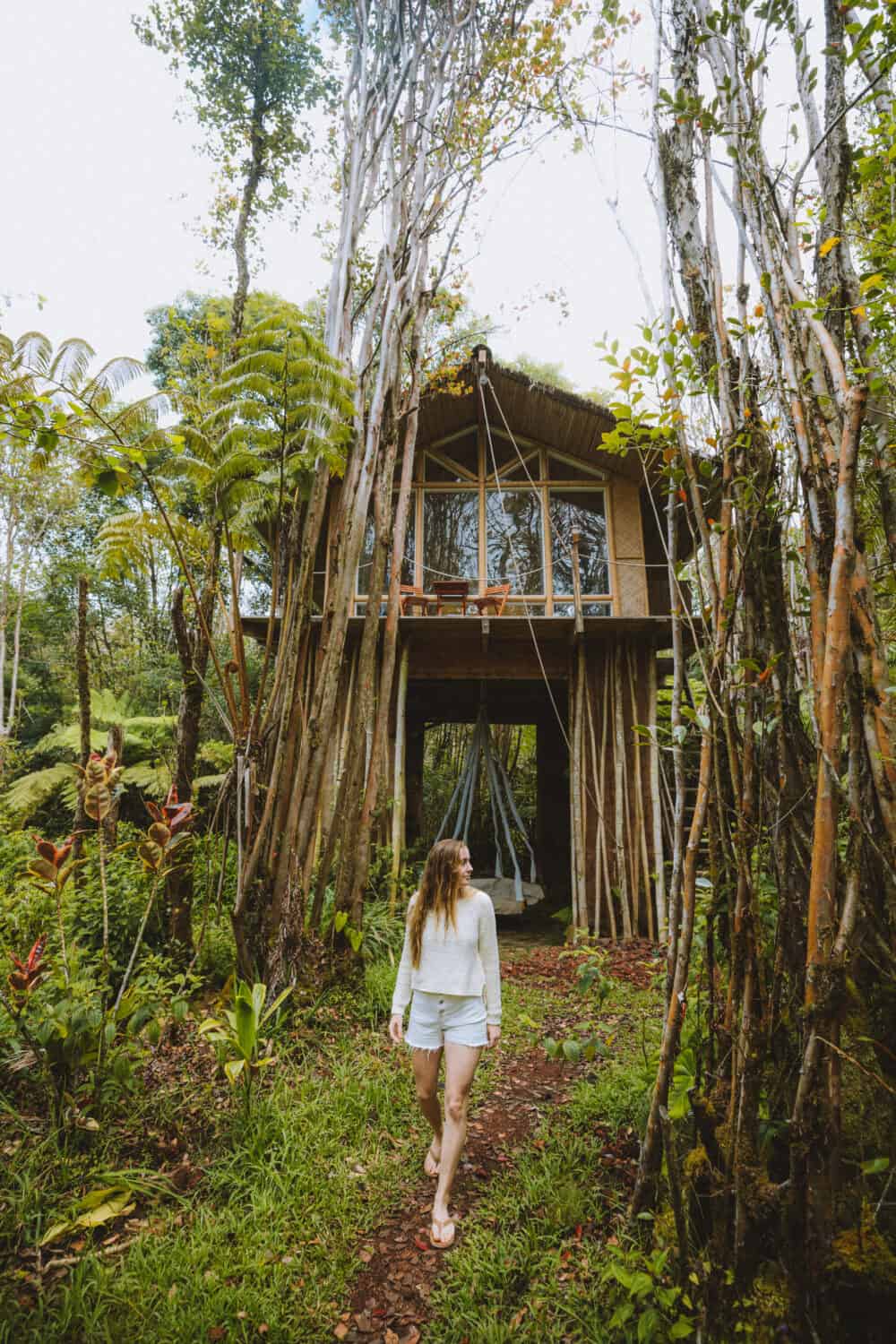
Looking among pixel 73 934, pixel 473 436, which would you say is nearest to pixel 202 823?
pixel 73 934

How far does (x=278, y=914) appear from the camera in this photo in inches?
146

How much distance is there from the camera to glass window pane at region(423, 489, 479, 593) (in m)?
7.15

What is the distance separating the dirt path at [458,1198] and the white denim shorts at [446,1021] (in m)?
0.62

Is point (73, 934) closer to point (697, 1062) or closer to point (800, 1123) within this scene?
point (697, 1062)

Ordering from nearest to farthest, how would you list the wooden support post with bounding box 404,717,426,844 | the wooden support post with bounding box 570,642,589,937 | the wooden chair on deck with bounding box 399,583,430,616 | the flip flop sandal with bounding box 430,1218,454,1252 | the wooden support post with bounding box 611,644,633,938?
the flip flop sandal with bounding box 430,1218,454,1252, the wooden support post with bounding box 611,644,633,938, the wooden support post with bounding box 570,642,589,937, the wooden chair on deck with bounding box 399,583,430,616, the wooden support post with bounding box 404,717,426,844

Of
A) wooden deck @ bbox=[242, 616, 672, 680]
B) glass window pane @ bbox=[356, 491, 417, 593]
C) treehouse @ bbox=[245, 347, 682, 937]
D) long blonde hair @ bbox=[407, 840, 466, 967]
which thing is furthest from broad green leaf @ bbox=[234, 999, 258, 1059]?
glass window pane @ bbox=[356, 491, 417, 593]

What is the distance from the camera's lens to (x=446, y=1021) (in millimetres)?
2342

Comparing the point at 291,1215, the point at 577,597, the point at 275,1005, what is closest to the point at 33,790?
the point at 275,1005

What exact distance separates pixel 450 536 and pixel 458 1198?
601 centimetres

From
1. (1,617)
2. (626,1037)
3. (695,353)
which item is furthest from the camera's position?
(1,617)

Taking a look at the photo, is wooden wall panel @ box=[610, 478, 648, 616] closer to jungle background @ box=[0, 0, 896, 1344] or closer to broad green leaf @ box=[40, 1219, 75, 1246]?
jungle background @ box=[0, 0, 896, 1344]

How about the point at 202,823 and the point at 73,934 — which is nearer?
the point at 73,934

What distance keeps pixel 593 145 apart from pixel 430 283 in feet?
11.0

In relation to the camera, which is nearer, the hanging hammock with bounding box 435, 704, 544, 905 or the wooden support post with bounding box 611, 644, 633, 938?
the wooden support post with bounding box 611, 644, 633, 938
